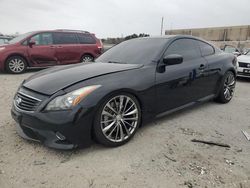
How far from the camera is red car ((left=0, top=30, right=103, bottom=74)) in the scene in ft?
25.6

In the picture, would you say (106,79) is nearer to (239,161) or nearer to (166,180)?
(166,180)

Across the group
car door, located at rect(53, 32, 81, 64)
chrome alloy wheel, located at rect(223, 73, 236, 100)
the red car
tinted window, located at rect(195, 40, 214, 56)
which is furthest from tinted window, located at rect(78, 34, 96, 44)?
chrome alloy wheel, located at rect(223, 73, 236, 100)

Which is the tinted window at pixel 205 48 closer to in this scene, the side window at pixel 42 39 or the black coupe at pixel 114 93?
the black coupe at pixel 114 93

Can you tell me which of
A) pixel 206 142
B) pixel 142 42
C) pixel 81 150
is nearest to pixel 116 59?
pixel 142 42

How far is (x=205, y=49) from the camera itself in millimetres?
4293

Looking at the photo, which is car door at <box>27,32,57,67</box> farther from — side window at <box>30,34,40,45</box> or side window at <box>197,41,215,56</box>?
side window at <box>197,41,215,56</box>

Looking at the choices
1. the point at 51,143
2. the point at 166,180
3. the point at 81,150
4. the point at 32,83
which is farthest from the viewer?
the point at 32,83

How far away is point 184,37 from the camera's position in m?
3.92

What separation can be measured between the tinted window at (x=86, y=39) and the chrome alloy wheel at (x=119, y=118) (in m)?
6.89

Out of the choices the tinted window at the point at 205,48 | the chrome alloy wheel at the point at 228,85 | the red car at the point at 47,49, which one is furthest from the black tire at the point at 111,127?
the red car at the point at 47,49

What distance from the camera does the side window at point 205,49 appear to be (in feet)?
13.8

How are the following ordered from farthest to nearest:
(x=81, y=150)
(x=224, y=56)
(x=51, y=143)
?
(x=224, y=56), (x=81, y=150), (x=51, y=143)

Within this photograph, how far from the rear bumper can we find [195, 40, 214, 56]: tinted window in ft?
9.00

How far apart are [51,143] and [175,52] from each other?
237 centimetres
